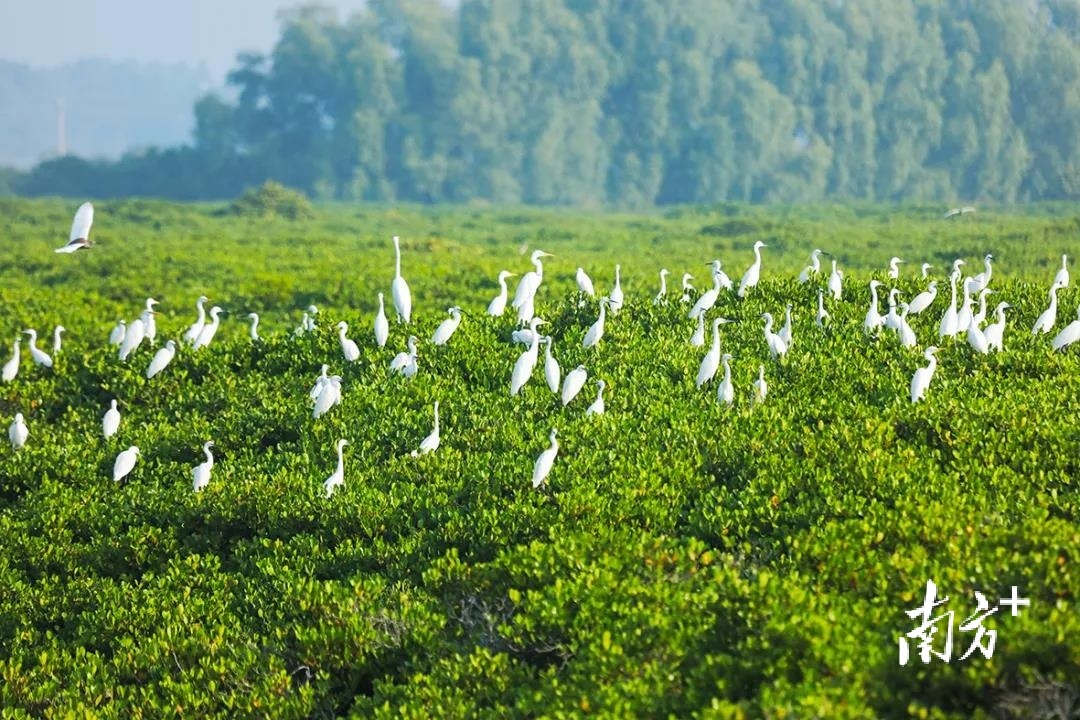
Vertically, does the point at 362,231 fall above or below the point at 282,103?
below

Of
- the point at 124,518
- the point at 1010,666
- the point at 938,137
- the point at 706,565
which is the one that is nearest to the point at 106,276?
the point at 124,518

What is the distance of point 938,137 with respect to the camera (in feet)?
291

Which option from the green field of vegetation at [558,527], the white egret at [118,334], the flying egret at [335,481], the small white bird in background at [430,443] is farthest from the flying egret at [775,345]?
the white egret at [118,334]

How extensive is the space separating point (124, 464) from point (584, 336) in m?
5.54

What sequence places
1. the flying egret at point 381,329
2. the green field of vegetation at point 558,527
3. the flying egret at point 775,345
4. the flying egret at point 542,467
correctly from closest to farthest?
1. the green field of vegetation at point 558,527
2. the flying egret at point 542,467
3. the flying egret at point 775,345
4. the flying egret at point 381,329

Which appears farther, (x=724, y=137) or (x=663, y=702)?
(x=724, y=137)

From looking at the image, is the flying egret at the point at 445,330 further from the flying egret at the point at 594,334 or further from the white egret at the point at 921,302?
the white egret at the point at 921,302

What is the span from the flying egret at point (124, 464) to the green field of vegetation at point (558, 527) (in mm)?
244

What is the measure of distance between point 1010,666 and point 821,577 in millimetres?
1654

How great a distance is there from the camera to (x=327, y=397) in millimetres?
14031

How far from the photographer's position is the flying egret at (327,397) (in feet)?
46.0

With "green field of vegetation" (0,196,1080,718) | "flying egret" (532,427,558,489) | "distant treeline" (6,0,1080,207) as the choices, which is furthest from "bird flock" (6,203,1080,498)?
"distant treeline" (6,0,1080,207)

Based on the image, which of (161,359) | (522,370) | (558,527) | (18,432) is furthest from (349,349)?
(558,527)

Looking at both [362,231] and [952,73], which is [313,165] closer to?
[362,231]
